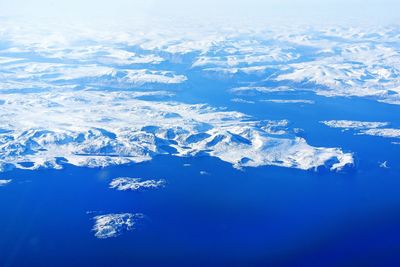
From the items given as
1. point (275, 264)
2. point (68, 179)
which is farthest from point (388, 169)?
point (68, 179)

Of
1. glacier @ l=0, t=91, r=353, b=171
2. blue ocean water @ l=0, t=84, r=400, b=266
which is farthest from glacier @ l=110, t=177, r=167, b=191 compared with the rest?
glacier @ l=0, t=91, r=353, b=171

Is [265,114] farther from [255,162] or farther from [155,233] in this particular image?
[155,233]

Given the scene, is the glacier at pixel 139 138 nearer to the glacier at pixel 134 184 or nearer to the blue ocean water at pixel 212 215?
the blue ocean water at pixel 212 215

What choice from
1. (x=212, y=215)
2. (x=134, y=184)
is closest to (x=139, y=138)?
(x=134, y=184)

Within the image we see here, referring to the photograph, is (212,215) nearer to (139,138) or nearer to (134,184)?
(134,184)

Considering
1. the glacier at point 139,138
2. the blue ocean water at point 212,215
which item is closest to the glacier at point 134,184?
the blue ocean water at point 212,215

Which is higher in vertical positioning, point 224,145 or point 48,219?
point 224,145

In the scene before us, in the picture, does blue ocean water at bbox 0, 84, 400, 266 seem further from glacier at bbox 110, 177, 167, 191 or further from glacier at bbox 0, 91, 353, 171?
glacier at bbox 0, 91, 353, 171

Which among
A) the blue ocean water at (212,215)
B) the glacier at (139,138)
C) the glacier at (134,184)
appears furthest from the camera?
the glacier at (139,138)
